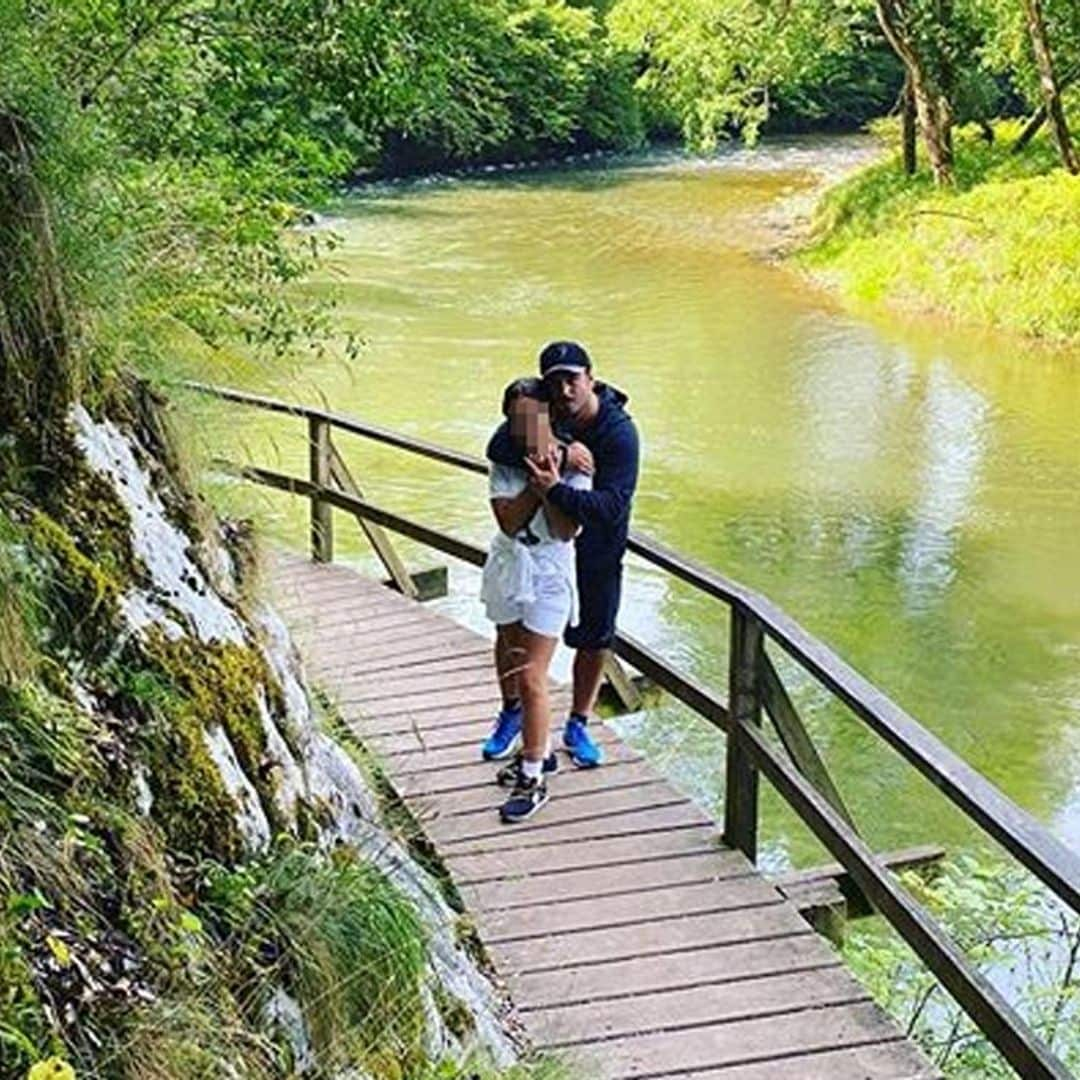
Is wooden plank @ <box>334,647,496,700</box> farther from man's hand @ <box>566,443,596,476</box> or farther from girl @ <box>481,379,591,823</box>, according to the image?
man's hand @ <box>566,443,596,476</box>

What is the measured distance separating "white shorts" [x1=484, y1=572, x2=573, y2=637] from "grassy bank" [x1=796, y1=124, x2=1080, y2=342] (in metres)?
13.1

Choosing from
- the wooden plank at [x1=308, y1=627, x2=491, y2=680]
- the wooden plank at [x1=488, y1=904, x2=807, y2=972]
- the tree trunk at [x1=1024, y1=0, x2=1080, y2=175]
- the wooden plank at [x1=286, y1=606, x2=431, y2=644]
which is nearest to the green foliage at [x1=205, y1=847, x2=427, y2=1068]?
the wooden plank at [x1=488, y1=904, x2=807, y2=972]

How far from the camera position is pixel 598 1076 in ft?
11.3

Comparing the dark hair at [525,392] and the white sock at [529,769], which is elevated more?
the dark hair at [525,392]

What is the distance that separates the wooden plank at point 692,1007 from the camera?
3658mm

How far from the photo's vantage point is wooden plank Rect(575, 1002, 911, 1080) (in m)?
3.53

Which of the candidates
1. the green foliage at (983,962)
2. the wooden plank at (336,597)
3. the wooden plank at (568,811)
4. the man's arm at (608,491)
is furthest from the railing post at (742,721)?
the wooden plank at (336,597)

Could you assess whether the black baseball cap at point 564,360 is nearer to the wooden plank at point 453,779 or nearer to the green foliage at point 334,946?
the wooden plank at point 453,779

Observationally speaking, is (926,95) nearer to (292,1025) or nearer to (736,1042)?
(736,1042)

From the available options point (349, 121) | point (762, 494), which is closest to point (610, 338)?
point (762, 494)

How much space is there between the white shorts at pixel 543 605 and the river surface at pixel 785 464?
81 cm

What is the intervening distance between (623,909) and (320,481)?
3.70 meters

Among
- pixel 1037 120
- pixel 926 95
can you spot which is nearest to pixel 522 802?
pixel 926 95

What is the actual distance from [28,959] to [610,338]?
50.1 feet
